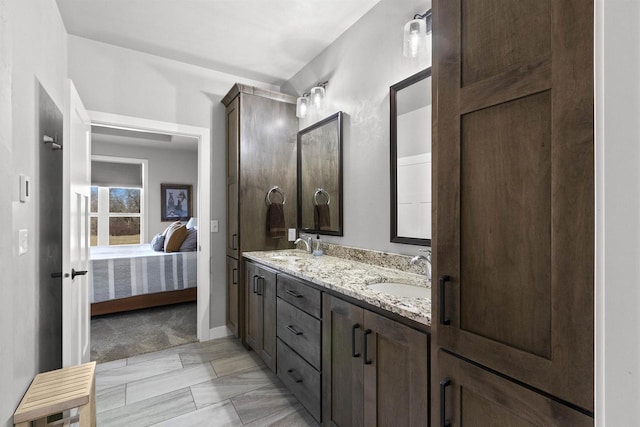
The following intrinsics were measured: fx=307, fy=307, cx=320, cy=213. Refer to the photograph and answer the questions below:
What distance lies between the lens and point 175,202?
20.4ft

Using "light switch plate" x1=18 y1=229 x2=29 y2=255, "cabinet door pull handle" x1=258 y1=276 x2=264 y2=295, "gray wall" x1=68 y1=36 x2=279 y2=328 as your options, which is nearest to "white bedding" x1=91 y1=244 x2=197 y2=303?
"gray wall" x1=68 y1=36 x2=279 y2=328

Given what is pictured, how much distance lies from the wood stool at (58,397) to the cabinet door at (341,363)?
43.4 inches

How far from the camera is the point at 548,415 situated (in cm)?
74

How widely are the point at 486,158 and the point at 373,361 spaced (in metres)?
0.92

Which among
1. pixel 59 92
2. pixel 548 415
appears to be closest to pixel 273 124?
pixel 59 92

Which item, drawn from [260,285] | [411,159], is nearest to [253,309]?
[260,285]

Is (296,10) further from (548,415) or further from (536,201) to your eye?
(548,415)

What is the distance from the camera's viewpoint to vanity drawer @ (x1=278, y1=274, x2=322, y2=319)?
1647 mm

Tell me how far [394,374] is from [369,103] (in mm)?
1746

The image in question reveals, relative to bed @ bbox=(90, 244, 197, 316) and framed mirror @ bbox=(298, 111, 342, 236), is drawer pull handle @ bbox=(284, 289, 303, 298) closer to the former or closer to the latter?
framed mirror @ bbox=(298, 111, 342, 236)

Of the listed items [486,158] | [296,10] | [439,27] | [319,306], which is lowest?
[319,306]

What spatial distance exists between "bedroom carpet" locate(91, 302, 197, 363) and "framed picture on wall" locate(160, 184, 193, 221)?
104 inches

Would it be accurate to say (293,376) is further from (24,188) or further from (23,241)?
(24,188)

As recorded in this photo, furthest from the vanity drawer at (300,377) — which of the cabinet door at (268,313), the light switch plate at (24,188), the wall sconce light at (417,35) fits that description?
the wall sconce light at (417,35)
